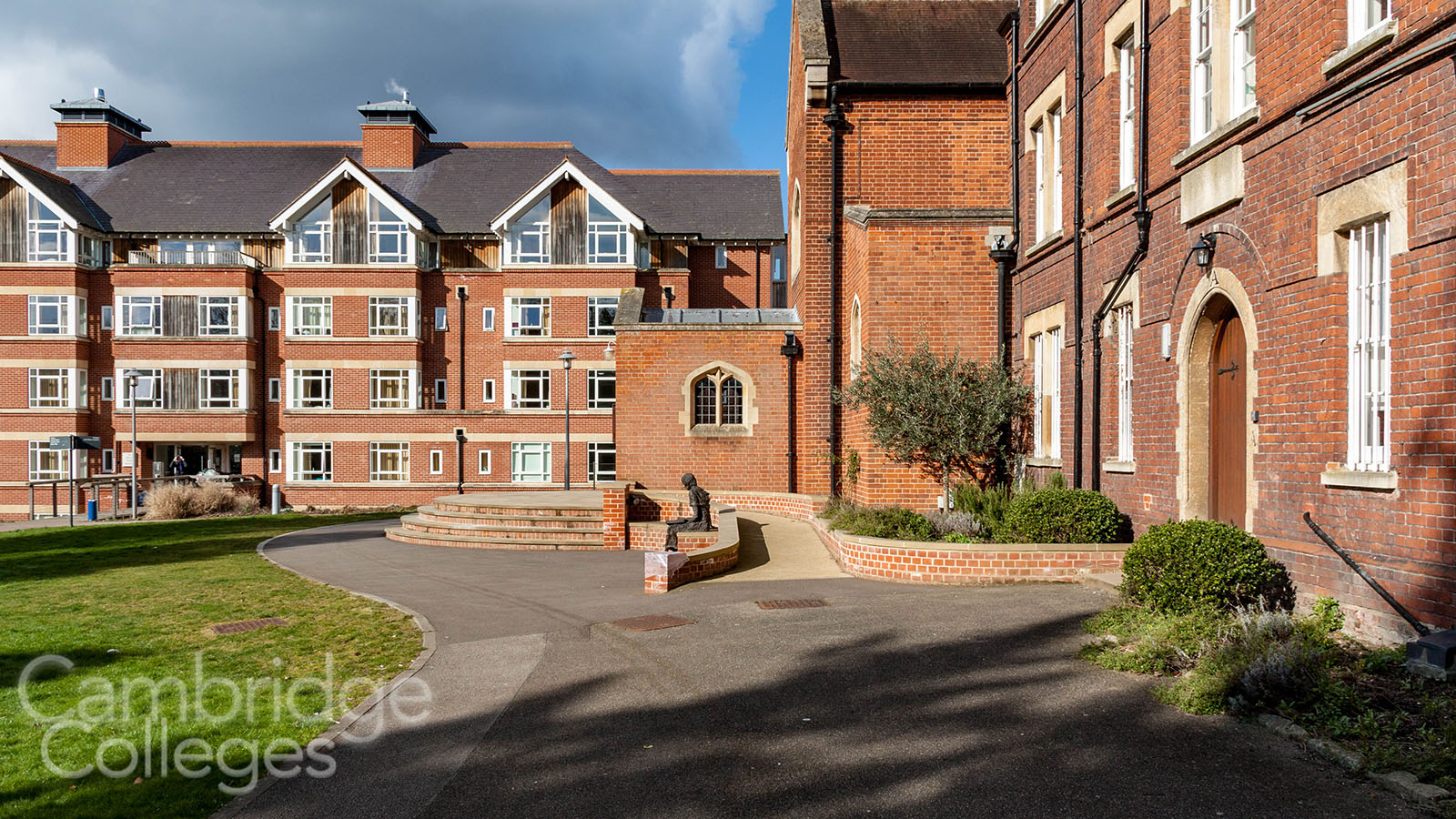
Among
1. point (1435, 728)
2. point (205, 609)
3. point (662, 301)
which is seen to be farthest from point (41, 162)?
point (1435, 728)

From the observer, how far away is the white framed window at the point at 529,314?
121ft

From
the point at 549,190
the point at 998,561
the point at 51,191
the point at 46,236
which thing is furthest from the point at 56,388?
the point at 998,561

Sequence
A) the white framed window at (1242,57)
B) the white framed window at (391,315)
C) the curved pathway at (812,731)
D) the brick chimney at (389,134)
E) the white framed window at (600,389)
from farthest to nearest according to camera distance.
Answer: the brick chimney at (389,134) → the white framed window at (600,389) → the white framed window at (391,315) → the white framed window at (1242,57) → the curved pathway at (812,731)

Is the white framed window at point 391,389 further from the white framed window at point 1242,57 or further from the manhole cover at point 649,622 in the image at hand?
the white framed window at point 1242,57

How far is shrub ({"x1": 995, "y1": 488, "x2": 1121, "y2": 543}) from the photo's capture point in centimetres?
1126

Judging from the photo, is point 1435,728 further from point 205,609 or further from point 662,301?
point 662,301

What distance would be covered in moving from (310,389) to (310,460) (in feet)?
9.30

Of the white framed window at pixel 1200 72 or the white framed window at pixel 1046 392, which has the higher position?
the white framed window at pixel 1200 72

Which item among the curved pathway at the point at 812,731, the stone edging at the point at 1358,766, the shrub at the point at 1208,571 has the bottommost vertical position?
the curved pathway at the point at 812,731

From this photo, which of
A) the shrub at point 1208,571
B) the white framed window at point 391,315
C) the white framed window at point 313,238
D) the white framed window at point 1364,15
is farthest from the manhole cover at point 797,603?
the white framed window at point 313,238

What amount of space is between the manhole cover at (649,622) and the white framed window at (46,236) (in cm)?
3795

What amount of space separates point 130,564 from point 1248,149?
1717 centimetres

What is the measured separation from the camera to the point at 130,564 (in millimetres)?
15805

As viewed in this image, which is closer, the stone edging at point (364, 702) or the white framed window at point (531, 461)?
the stone edging at point (364, 702)
